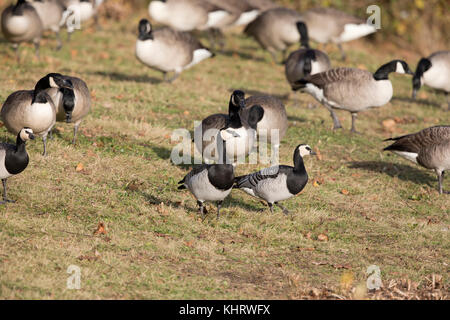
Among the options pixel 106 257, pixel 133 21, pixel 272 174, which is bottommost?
pixel 106 257

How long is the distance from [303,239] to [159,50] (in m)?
9.04

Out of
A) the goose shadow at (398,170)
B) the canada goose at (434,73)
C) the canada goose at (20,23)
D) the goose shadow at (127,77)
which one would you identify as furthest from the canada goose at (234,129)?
the canada goose at (20,23)

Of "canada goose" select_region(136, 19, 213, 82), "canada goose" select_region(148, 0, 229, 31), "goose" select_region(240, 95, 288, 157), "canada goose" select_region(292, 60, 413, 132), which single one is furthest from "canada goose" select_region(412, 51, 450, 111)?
"canada goose" select_region(148, 0, 229, 31)

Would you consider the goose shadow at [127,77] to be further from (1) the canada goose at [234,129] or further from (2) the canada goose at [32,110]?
(2) the canada goose at [32,110]

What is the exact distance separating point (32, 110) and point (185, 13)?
11.9 metres

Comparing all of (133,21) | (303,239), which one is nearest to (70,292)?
(303,239)

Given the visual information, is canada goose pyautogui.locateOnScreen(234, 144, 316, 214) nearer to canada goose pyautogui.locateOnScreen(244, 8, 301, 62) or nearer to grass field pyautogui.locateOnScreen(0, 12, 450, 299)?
Result: grass field pyautogui.locateOnScreen(0, 12, 450, 299)

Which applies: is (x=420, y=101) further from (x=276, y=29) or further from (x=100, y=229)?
(x=100, y=229)

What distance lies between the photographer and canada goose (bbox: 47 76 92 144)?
10945 mm

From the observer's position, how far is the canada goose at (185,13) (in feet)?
68.5

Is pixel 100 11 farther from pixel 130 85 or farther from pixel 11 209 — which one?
pixel 11 209

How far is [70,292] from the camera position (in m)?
6.79

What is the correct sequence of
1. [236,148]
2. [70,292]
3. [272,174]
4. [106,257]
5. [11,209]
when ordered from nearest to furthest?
[70,292]
[106,257]
[11,209]
[272,174]
[236,148]

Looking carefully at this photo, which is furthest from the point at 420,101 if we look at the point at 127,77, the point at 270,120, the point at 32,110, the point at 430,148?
the point at 32,110
